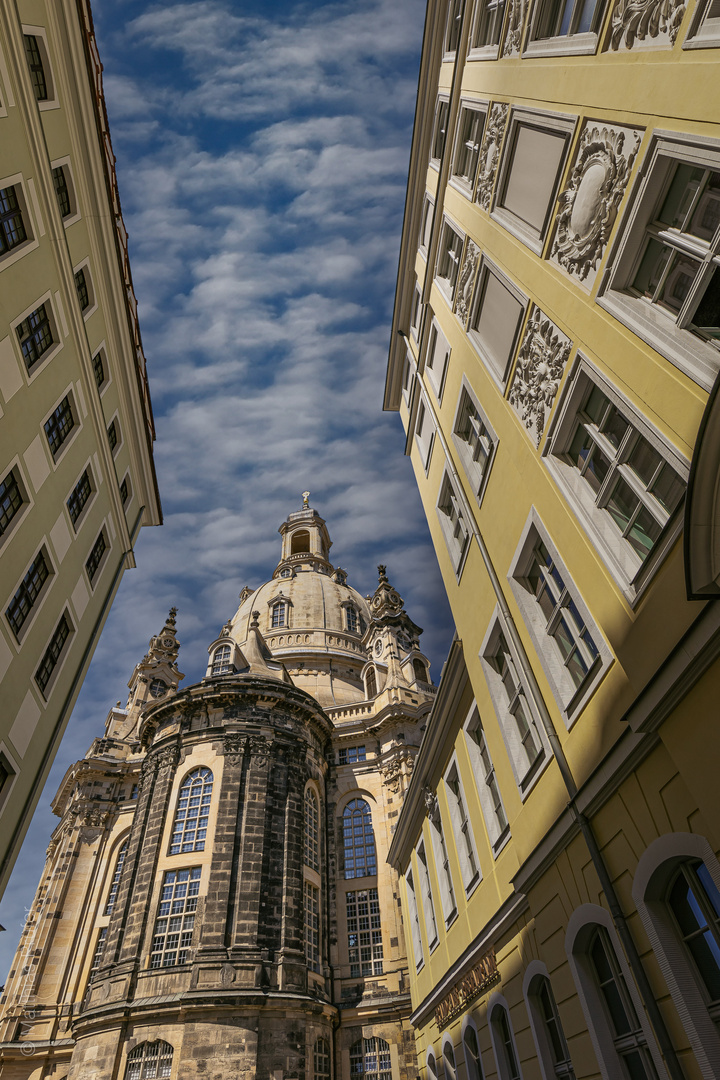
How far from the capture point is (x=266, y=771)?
35.7 meters

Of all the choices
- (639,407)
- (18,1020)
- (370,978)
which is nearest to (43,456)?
(639,407)

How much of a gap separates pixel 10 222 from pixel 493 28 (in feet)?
39.8

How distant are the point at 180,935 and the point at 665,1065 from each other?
29.8 meters

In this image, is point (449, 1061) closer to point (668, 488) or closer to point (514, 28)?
point (668, 488)

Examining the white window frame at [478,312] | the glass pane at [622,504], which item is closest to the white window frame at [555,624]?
the glass pane at [622,504]

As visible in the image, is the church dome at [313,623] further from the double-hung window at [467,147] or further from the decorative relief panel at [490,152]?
the decorative relief panel at [490,152]

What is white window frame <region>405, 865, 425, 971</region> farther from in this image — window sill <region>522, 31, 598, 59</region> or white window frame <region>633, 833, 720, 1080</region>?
window sill <region>522, 31, 598, 59</region>

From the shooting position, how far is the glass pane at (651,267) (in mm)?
8264

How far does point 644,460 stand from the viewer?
8500 millimetres

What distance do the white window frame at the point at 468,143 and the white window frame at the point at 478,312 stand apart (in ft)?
8.36

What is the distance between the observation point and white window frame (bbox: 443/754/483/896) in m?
14.6

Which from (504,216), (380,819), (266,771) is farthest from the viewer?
(380,819)

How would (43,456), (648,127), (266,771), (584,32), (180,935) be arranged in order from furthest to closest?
1. (266,771)
2. (180,935)
3. (43,456)
4. (584,32)
5. (648,127)

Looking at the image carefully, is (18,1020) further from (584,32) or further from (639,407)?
(584,32)
